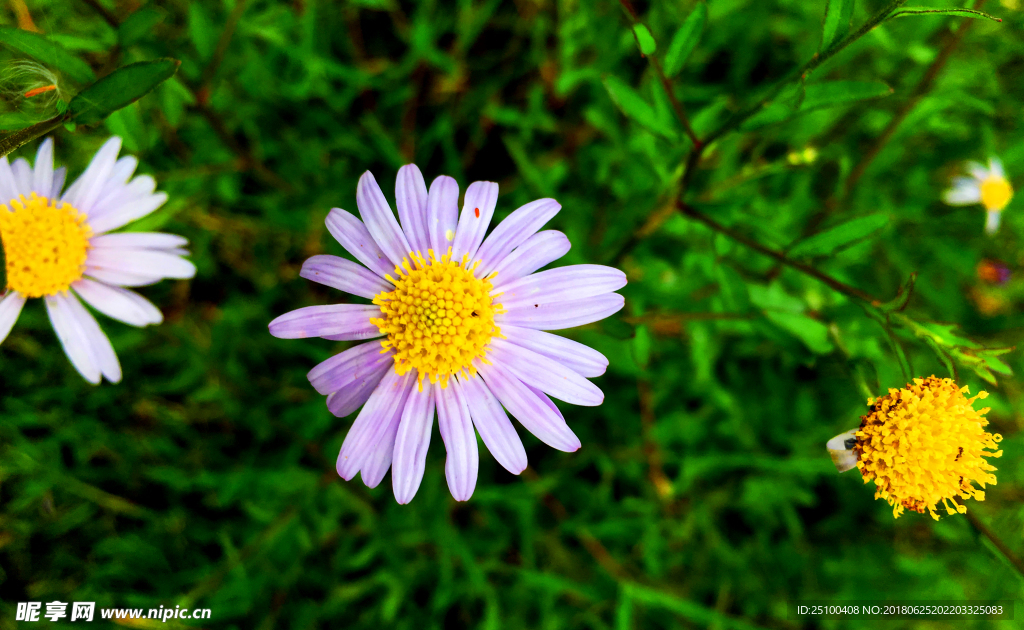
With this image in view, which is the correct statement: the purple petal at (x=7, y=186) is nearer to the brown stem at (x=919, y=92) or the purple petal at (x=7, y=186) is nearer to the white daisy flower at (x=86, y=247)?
the white daisy flower at (x=86, y=247)

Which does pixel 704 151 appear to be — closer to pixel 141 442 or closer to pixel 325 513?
pixel 325 513

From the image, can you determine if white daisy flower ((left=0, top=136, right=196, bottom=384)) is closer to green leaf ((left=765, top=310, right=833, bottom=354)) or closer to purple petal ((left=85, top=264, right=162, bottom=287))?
purple petal ((left=85, top=264, right=162, bottom=287))

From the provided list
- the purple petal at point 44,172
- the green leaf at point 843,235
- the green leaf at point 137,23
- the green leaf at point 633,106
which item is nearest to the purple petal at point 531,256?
the green leaf at point 633,106

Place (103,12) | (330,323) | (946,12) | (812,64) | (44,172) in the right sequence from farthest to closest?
(44,172) < (103,12) < (330,323) < (812,64) < (946,12)

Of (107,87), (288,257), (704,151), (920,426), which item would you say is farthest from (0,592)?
(920,426)

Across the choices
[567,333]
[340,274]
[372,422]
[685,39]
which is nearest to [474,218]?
[340,274]

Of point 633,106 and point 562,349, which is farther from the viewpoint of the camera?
point 633,106

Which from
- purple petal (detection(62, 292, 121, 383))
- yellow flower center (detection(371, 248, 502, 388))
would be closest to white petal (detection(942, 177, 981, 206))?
yellow flower center (detection(371, 248, 502, 388))

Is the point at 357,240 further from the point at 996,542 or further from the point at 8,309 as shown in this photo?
the point at 996,542
